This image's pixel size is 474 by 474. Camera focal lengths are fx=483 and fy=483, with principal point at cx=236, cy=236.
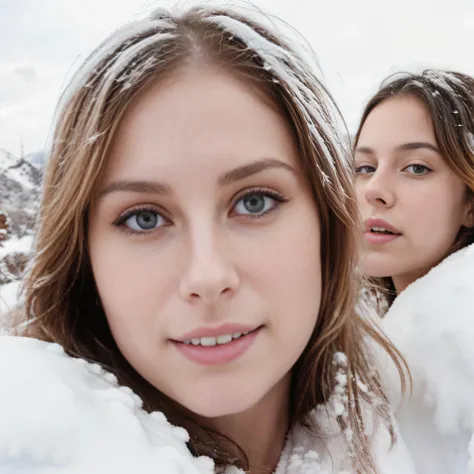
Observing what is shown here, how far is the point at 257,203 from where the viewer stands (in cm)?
98

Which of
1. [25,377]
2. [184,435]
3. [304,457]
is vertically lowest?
[304,457]

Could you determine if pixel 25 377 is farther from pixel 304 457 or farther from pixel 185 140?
pixel 304 457

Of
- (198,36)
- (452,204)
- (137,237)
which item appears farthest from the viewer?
(452,204)

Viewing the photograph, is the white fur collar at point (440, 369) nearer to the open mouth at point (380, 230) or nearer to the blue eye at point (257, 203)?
the open mouth at point (380, 230)

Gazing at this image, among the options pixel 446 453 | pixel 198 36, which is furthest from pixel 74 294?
pixel 446 453

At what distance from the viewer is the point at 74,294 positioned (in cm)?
109

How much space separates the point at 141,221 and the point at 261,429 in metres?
0.62

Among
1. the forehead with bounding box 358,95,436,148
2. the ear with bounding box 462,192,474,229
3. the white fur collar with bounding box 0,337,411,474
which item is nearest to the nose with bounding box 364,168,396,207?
the forehead with bounding box 358,95,436,148

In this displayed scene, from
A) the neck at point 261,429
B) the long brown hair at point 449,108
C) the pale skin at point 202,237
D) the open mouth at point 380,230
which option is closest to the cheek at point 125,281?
the pale skin at point 202,237

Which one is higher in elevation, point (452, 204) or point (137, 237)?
point (137, 237)

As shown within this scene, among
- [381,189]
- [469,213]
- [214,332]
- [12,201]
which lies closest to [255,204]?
[214,332]

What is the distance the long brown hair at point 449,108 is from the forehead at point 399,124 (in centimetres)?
2

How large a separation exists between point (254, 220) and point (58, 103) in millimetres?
496

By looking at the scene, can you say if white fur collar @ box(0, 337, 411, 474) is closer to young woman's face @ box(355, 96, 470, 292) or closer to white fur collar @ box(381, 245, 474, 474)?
white fur collar @ box(381, 245, 474, 474)
